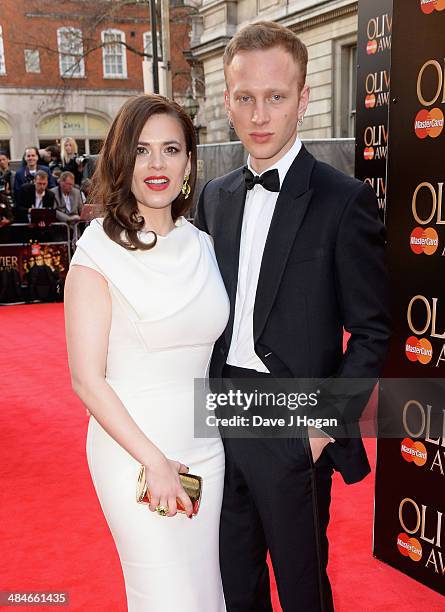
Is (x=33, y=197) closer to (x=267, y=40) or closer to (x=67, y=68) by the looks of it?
(x=267, y=40)

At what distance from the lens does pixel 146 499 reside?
1.75 metres

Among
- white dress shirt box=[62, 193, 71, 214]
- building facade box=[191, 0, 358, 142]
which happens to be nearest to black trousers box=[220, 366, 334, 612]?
white dress shirt box=[62, 193, 71, 214]

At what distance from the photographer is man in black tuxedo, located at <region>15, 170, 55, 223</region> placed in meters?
10.1

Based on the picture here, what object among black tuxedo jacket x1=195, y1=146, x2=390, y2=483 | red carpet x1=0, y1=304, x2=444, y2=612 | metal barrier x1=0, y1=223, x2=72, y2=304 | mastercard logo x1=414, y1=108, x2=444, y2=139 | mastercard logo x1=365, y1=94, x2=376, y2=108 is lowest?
red carpet x1=0, y1=304, x2=444, y2=612

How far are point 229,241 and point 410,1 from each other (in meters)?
1.29

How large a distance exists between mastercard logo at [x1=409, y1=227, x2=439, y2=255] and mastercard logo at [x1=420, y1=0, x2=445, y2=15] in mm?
826

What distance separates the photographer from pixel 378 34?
594 cm

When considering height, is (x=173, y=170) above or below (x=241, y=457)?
above

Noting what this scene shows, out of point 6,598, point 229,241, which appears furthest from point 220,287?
point 6,598

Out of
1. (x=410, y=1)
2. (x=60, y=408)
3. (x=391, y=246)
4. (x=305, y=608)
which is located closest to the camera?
(x=305, y=608)

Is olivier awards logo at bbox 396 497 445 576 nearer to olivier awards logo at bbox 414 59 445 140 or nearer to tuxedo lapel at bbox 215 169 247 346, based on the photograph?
tuxedo lapel at bbox 215 169 247 346

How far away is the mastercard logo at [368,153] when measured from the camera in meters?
6.30

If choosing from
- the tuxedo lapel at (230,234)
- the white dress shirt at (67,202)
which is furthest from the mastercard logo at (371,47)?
the white dress shirt at (67,202)

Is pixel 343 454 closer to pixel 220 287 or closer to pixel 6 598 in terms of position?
pixel 220 287
